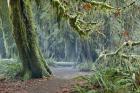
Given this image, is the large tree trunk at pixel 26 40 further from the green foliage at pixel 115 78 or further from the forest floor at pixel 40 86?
the green foliage at pixel 115 78

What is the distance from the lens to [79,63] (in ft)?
95.3

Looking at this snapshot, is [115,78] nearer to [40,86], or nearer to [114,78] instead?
[114,78]

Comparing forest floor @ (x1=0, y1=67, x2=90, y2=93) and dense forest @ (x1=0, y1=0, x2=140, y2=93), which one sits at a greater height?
dense forest @ (x1=0, y1=0, x2=140, y2=93)

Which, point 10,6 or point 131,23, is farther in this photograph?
point 131,23

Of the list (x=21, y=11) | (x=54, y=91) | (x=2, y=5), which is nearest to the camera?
(x=54, y=91)

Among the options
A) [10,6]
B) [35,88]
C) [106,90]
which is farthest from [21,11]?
[106,90]

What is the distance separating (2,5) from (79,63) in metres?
15.7

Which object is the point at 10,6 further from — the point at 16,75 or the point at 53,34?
the point at 53,34

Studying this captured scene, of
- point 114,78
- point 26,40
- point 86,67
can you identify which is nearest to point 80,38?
point 26,40

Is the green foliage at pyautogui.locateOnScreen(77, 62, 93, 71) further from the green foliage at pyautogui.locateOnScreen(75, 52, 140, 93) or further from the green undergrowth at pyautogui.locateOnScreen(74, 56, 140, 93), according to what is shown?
the green foliage at pyautogui.locateOnScreen(75, 52, 140, 93)

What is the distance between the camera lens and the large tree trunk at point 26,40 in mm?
14922

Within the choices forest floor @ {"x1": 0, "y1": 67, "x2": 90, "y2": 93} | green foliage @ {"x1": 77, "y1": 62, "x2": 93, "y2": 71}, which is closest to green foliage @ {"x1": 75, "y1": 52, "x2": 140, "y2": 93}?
forest floor @ {"x1": 0, "y1": 67, "x2": 90, "y2": 93}

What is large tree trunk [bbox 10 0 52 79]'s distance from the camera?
1492 cm

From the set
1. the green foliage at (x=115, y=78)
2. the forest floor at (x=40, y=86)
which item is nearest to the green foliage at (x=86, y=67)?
the forest floor at (x=40, y=86)
